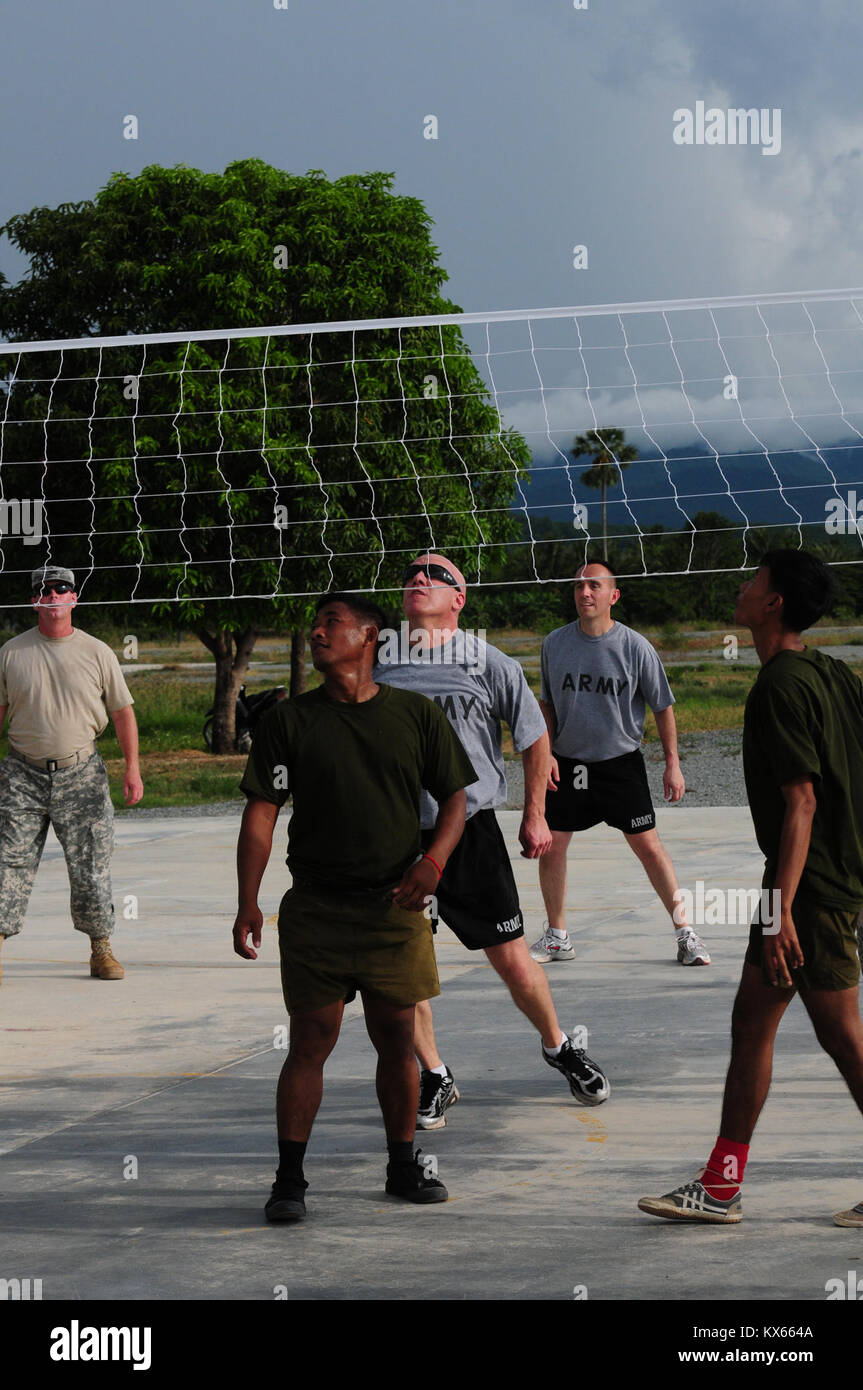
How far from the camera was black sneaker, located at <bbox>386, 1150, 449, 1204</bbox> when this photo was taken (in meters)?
4.40

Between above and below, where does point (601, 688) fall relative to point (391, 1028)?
above

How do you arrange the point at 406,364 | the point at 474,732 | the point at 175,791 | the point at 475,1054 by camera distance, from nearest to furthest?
the point at 474,732
the point at 475,1054
the point at 175,791
the point at 406,364

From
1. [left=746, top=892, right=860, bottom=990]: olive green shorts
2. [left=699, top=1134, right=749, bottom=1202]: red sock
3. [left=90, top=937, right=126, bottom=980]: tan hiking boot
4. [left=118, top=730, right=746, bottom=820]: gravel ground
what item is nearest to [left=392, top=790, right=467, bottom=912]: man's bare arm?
[left=746, top=892, right=860, bottom=990]: olive green shorts

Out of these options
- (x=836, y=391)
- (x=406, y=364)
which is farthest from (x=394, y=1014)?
(x=406, y=364)

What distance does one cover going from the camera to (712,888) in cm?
945

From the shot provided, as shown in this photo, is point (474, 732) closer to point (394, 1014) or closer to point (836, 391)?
point (394, 1014)

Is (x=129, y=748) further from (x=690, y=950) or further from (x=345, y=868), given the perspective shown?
(x=345, y=868)

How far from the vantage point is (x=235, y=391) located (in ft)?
69.7

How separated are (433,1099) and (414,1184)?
76cm

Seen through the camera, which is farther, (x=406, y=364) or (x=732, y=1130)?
(x=406, y=364)

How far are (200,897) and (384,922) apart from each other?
5.74 meters
